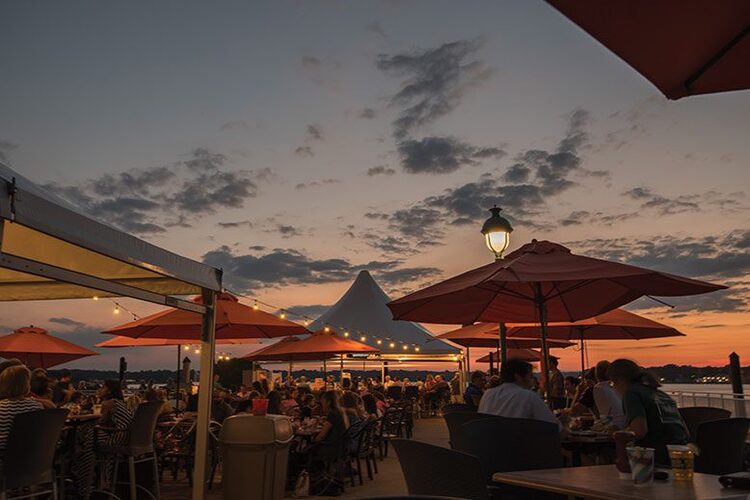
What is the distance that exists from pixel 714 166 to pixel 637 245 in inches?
209

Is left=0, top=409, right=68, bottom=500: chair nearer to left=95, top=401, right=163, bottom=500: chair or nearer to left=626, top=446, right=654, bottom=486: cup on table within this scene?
left=95, top=401, right=163, bottom=500: chair

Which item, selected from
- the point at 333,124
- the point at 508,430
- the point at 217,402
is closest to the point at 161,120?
the point at 333,124

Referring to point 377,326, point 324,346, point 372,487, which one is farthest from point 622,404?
point 377,326

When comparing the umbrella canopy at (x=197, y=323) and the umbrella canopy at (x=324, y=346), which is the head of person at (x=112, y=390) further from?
the umbrella canopy at (x=324, y=346)

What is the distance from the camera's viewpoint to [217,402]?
9.50m

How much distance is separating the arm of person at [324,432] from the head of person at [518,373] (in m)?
3.63

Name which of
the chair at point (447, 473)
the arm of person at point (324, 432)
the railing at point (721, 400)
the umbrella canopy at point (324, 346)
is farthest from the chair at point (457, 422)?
the umbrella canopy at point (324, 346)

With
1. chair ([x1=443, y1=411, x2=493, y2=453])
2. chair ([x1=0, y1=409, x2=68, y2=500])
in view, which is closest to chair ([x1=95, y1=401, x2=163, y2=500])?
chair ([x1=0, y1=409, x2=68, y2=500])

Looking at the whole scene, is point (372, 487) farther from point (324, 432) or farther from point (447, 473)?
point (447, 473)

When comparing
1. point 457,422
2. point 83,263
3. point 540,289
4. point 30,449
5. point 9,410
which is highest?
point 83,263

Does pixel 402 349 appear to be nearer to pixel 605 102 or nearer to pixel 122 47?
pixel 605 102

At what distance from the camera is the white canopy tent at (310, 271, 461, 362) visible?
76.5 ft

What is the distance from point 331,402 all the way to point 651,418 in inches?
193

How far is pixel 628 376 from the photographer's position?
402 cm
